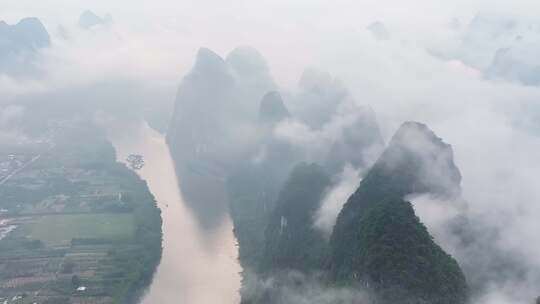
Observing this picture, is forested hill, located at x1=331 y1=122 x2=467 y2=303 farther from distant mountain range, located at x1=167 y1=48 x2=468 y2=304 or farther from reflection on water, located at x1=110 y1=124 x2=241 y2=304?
reflection on water, located at x1=110 y1=124 x2=241 y2=304

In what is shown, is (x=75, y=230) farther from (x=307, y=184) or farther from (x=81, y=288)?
(x=307, y=184)

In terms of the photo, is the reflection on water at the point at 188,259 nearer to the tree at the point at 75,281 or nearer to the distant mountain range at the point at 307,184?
the distant mountain range at the point at 307,184

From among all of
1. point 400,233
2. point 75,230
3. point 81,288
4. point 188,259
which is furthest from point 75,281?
point 400,233

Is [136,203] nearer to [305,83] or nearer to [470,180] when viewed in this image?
[470,180]

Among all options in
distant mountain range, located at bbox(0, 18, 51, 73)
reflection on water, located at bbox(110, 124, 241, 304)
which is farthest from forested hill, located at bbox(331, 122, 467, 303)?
distant mountain range, located at bbox(0, 18, 51, 73)

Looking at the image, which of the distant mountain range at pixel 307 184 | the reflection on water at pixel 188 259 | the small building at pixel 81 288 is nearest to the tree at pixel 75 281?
the small building at pixel 81 288

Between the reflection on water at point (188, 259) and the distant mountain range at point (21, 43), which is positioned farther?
the distant mountain range at point (21, 43)

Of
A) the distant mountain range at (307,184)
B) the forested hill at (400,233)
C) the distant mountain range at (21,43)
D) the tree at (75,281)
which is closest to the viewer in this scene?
the forested hill at (400,233)
